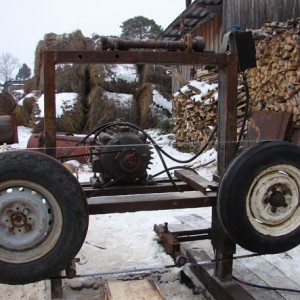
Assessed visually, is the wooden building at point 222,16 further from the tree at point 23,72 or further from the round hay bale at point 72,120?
the tree at point 23,72

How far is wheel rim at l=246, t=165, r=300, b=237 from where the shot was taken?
2779 millimetres

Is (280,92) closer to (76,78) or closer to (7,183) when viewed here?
(7,183)

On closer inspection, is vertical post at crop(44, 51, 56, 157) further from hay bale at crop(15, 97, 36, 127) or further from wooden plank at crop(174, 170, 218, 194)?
hay bale at crop(15, 97, 36, 127)

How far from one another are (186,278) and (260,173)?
164 cm

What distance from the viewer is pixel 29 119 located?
17891 millimetres

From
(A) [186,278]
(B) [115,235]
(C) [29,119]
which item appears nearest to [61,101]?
(C) [29,119]

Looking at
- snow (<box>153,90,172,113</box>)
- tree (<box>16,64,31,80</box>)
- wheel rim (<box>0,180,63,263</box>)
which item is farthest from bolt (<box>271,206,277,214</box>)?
tree (<box>16,64,31,80</box>)

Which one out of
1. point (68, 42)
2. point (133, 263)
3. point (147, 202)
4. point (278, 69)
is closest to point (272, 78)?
point (278, 69)

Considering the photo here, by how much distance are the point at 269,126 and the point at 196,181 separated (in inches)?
161

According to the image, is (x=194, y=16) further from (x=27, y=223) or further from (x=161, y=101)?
(x=27, y=223)

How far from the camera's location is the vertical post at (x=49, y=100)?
2832mm

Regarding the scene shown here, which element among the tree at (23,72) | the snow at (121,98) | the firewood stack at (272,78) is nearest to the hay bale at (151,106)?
the snow at (121,98)

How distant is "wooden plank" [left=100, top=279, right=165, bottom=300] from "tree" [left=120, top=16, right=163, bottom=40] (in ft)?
88.4

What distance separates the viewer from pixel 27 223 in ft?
8.44
